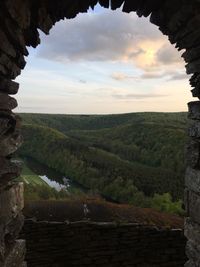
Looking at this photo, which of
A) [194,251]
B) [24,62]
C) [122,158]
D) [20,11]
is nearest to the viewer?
[20,11]

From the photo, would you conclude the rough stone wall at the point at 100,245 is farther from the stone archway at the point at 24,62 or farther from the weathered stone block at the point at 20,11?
the weathered stone block at the point at 20,11

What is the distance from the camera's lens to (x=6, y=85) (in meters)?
3.79

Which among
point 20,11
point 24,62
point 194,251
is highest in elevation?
point 20,11

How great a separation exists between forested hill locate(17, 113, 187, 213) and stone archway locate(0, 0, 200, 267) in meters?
10.6

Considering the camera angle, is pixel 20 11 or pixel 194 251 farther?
pixel 194 251

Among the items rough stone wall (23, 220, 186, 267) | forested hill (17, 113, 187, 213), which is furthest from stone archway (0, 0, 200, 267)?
forested hill (17, 113, 187, 213)

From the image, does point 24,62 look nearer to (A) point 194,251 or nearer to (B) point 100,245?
(A) point 194,251

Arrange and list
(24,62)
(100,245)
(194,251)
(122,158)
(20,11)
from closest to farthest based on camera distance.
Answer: (20,11) < (24,62) < (194,251) < (100,245) < (122,158)

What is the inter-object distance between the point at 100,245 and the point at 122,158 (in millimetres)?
18493

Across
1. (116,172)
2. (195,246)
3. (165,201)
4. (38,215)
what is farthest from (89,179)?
(195,246)

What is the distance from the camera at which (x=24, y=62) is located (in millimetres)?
Answer: 4160

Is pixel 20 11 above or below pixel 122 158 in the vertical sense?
above

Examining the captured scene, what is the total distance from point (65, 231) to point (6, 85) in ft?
13.1

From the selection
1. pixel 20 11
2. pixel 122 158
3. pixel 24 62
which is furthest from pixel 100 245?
pixel 122 158
